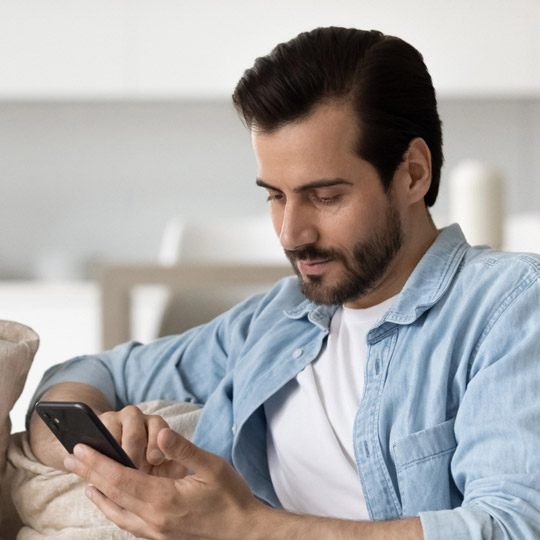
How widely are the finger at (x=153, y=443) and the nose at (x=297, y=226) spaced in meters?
0.29

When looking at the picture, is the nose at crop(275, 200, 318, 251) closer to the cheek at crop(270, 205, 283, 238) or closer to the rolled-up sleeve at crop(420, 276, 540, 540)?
the cheek at crop(270, 205, 283, 238)

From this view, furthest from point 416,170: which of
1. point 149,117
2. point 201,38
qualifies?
point 149,117

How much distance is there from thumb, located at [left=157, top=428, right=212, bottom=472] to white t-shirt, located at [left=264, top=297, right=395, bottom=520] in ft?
0.91

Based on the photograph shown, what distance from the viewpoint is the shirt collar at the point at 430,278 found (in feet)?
4.09

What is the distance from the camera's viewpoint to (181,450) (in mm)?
1074

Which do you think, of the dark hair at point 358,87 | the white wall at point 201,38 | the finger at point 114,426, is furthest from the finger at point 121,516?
the white wall at point 201,38

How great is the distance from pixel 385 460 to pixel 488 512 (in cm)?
20

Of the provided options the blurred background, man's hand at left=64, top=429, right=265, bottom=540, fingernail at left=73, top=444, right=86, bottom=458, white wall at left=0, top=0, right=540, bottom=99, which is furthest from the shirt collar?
white wall at left=0, top=0, right=540, bottom=99

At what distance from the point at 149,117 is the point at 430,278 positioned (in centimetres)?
337

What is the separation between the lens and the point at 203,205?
455cm

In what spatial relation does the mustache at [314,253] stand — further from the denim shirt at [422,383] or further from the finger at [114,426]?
the finger at [114,426]

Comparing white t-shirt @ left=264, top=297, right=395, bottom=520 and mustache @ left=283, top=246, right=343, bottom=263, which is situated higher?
mustache @ left=283, top=246, right=343, bottom=263

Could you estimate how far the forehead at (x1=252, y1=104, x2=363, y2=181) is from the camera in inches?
49.9

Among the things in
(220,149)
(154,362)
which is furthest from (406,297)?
(220,149)
